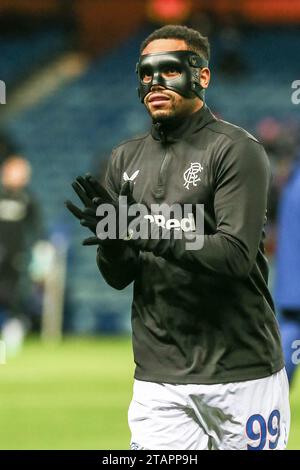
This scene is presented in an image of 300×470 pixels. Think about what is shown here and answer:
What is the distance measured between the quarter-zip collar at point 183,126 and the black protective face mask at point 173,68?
9 cm

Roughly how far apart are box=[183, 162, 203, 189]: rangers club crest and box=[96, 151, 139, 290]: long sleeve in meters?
0.34

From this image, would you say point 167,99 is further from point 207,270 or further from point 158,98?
point 207,270

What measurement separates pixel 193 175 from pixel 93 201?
406 millimetres

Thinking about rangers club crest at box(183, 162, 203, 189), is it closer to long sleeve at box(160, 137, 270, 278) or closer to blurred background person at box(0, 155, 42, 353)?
long sleeve at box(160, 137, 270, 278)

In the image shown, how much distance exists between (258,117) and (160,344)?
17.6 metres

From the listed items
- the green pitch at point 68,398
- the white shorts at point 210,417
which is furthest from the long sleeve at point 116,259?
the green pitch at point 68,398

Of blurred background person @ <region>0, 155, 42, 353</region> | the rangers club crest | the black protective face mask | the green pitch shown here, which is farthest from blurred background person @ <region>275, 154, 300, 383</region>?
blurred background person @ <region>0, 155, 42, 353</region>

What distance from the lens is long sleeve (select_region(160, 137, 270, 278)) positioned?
436 cm

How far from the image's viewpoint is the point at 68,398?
1070cm

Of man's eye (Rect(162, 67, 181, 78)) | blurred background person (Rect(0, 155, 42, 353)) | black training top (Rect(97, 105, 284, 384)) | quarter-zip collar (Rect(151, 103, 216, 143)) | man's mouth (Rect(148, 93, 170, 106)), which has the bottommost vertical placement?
black training top (Rect(97, 105, 284, 384))

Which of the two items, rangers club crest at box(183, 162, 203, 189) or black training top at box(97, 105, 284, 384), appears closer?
black training top at box(97, 105, 284, 384)

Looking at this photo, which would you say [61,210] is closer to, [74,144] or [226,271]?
[74,144]

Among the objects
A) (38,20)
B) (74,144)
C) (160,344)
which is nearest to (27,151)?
(74,144)

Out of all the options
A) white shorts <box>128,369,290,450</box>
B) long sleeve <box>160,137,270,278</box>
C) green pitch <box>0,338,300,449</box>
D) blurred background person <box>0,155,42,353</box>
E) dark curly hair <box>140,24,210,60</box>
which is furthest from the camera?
blurred background person <box>0,155,42,353</box>
